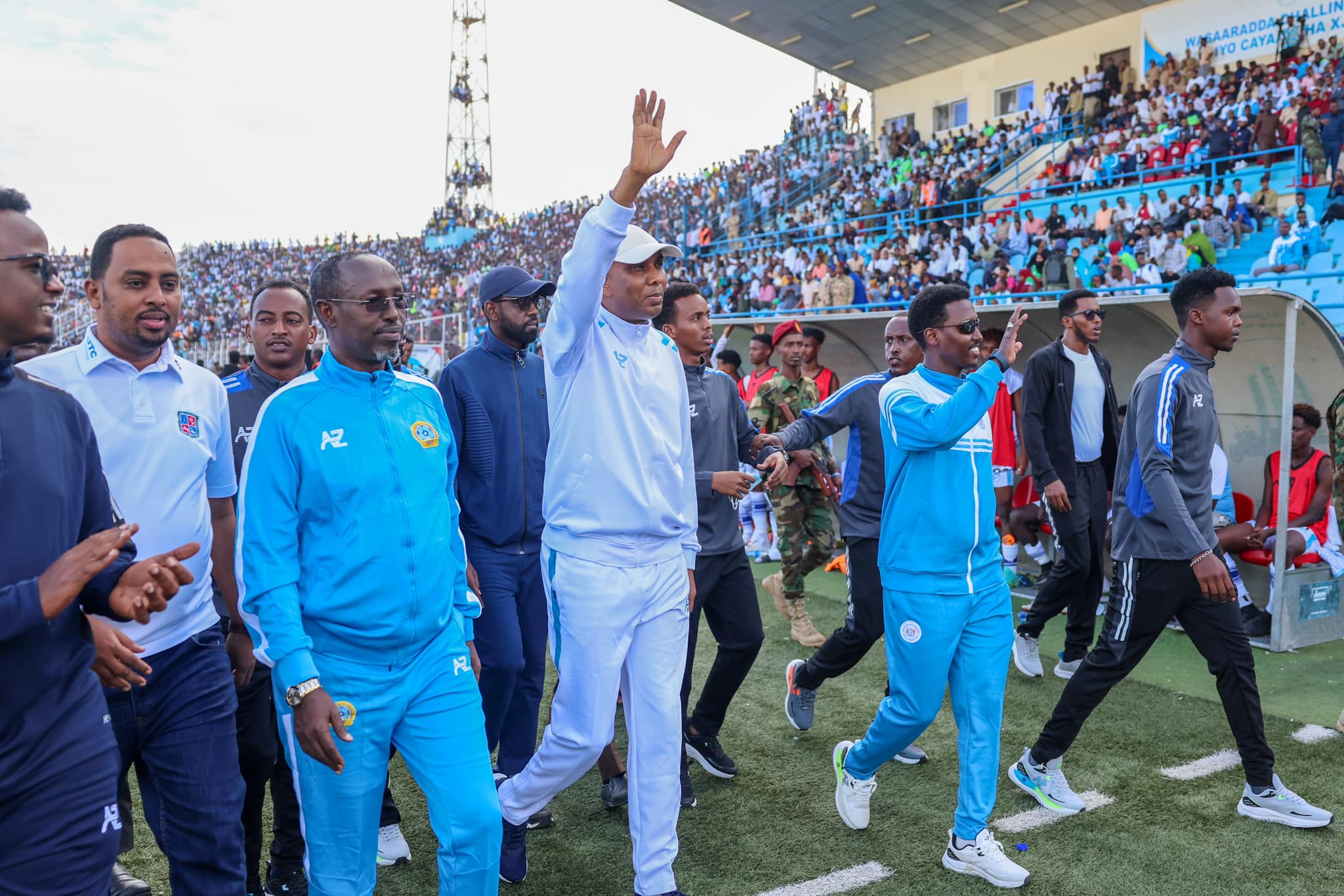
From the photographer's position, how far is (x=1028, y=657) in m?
6.16

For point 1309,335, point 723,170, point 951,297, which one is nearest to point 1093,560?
point 1309,335

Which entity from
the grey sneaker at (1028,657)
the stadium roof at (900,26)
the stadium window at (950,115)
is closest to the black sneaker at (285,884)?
the grey sneaker at (1028,657)

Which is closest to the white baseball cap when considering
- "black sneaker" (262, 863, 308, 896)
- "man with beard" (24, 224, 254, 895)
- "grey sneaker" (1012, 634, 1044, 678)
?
"man with beard" (24, 224, 254, 895)

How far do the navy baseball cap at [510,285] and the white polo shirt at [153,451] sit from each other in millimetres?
1531

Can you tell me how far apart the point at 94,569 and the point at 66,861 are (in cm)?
62

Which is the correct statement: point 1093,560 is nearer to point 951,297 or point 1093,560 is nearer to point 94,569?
point 951,297

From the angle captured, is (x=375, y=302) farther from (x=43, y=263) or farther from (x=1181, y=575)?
(x=1181, y=575)

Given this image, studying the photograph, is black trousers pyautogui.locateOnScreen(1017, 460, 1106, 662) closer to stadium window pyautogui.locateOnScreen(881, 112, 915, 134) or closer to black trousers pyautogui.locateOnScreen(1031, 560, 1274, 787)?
black trousers pyautogui.locateOnScreen(1031, 560, 1274, 787)

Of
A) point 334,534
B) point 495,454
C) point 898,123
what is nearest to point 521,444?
point 495,454

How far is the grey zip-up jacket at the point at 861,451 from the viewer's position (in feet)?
16.0

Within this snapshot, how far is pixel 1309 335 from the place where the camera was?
6.71m

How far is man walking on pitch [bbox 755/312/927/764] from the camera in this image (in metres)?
4.94

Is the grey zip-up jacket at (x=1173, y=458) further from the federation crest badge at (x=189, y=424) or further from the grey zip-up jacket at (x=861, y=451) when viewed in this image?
the federation crest badge at (x=189, y=424)

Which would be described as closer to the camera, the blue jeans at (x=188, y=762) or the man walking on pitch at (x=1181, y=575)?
the blue jeans at (x=188, y=762)
